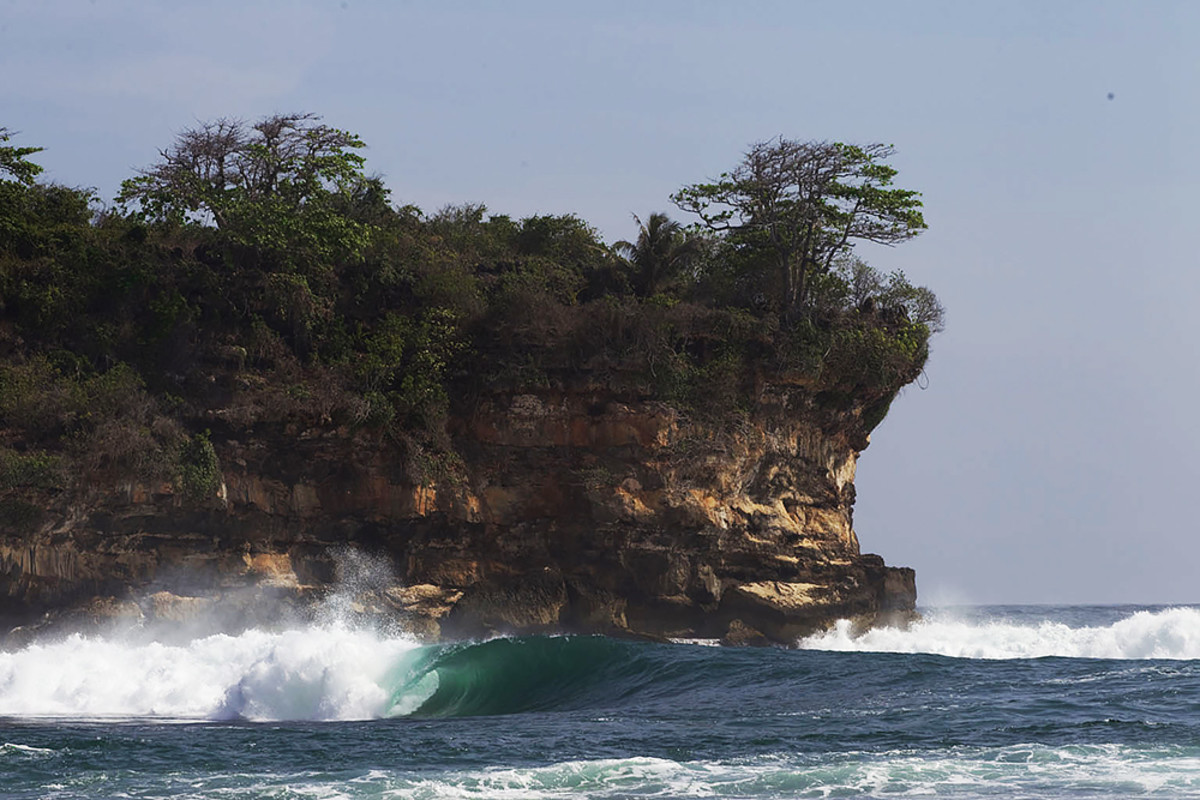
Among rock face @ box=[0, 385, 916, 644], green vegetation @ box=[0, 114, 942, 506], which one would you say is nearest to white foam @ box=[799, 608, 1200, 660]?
rock face @ box=[0, 385, 916, 644]

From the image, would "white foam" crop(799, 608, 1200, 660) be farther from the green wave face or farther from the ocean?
the green wave face

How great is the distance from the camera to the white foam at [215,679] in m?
18.5

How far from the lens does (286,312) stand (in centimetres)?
2805

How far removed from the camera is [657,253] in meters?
32.0

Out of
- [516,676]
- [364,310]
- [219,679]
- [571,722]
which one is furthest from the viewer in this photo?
[364,310]

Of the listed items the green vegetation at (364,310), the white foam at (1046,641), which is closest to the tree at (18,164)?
the green vegetation at (364,310)

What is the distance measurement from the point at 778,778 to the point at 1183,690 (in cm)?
774

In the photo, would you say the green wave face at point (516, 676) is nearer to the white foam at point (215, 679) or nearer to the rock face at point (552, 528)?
the white foam at point (215, 679)

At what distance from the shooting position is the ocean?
12281 mm

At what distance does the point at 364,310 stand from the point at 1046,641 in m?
17.8

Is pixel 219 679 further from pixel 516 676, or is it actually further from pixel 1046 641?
pixel 1046 641

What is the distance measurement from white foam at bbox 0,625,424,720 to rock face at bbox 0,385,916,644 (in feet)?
15.1

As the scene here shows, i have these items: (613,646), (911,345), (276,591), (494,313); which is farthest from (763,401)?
(276,591)

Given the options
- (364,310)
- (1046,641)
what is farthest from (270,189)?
(1046,641)
